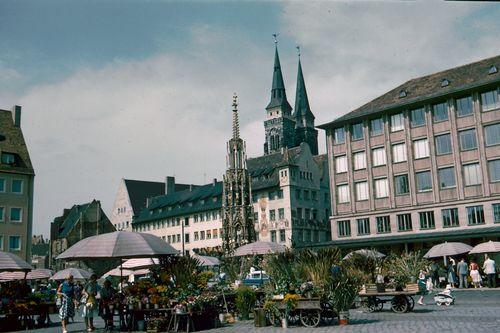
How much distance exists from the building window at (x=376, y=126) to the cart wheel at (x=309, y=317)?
122 feet

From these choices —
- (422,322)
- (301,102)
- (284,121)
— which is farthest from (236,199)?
(301,102)

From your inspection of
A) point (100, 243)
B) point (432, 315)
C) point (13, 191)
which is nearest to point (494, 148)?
point (432, 315)

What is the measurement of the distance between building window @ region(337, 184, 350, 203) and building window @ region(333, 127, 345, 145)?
446 cm

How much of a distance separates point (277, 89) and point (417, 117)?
69.9 metres

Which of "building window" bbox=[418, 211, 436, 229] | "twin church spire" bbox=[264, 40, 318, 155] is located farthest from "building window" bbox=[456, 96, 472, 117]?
"twin church spire" bbox=[264, 40, 318, 155]

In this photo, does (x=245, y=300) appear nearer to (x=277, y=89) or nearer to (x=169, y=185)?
(x=169, y=185)

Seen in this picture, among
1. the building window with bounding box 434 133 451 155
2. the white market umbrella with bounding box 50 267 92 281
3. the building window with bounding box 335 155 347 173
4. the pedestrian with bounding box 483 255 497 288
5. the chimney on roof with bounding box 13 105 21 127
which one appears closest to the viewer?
the pedestrian with bounding box 483 255 497 288

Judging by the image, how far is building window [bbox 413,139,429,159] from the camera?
4731 cm

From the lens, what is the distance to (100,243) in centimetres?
1631

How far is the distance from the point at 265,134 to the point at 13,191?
2685 inches

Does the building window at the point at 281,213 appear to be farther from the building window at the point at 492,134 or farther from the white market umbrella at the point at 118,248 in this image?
the white market umbrella at the point at 118,248

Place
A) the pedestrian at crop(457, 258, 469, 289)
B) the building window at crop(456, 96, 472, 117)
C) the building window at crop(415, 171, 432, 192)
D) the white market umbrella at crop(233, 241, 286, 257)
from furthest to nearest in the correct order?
1. the building window at crop(415, 171, 432, 192)
2. the building window at crop(456, 96, 472, 117)
3. the pedestrian at crop(457, 258, 469, 289)
4. the white market umbrella at crop(233, 241, 286, 257)

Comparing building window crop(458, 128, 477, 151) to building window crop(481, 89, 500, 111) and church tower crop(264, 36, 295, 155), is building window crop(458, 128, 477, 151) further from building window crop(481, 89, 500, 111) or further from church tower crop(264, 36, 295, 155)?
church tower crop(264, 36, 295, 155)

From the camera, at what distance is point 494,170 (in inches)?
1702
